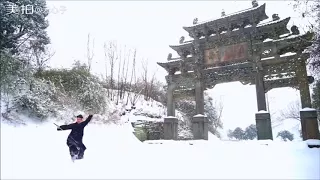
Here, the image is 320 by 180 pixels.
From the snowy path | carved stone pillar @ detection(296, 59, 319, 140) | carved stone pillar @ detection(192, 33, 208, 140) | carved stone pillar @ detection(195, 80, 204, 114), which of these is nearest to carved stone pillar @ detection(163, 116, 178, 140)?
carved stone pillar @ detection(192, 33, 208, 140)

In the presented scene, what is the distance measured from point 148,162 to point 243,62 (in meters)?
7.33

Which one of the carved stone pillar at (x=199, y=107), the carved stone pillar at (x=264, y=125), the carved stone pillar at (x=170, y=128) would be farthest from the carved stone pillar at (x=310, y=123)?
the carved stone pillar at (x=170, y=128)

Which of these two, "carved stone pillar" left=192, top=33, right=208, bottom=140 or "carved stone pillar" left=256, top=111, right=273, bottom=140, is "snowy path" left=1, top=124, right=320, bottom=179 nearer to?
"carved stone pillar" left=256, top=111, right=273, bottom=140

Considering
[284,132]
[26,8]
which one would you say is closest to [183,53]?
[26,8]

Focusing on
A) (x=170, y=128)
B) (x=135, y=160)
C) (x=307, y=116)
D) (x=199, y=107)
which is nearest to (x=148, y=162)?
(x=135, y=160)

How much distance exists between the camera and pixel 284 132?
25828mm

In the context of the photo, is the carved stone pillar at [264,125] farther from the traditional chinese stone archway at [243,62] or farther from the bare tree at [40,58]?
the bare tree at [40,58]

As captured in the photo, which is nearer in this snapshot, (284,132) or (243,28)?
(243,28)

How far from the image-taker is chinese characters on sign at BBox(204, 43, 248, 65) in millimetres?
11547

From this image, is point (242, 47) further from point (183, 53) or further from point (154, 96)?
point (154, 96)

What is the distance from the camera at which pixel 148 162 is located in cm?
636

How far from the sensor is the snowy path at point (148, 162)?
4.78 meters

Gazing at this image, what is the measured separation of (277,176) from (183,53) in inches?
380

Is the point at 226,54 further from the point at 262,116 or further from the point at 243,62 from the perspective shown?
the point at 262,116
